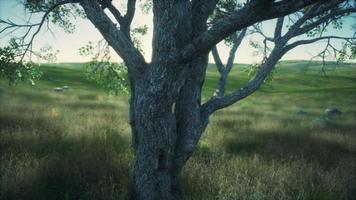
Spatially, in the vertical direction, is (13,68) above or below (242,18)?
below

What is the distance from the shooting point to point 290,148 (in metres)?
11.0

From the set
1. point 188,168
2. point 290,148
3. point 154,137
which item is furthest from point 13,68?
point 290,148

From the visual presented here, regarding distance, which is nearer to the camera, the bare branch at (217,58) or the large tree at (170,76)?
the large tree at (170,76)

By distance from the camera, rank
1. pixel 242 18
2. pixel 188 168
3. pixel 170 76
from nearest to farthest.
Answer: pixel 242 18 < pixel 170 76 < pixel 188 168

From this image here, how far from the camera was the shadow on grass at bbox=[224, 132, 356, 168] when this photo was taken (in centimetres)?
991

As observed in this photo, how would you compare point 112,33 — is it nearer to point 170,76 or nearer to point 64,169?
point 170,76

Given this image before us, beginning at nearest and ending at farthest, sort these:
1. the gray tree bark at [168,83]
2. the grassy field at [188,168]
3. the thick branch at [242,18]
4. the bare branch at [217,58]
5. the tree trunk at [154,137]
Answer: the thick branch at [242,18] < the gray tree bark at [168,83] < the tree trunk at [154,137] < the grassy field at [188,168] < the bare branch at [217,58]

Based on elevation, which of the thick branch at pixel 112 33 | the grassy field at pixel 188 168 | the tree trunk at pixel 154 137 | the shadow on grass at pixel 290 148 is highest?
the thick branch at pixel 112 33

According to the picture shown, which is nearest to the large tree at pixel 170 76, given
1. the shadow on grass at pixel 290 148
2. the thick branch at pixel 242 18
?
the thick branch at pixel 242 18

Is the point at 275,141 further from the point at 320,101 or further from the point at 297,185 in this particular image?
the point at 320,101

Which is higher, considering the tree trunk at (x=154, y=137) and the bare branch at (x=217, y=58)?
the bare branch at (x=217, y=58)

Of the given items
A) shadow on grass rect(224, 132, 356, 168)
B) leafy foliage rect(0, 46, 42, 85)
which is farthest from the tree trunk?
shadow on grass rect(224, 132, 356, 168)

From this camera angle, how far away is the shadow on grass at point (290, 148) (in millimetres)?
9913

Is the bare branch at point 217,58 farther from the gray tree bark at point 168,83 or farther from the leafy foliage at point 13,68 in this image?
the leafy foliage at point 13,68
